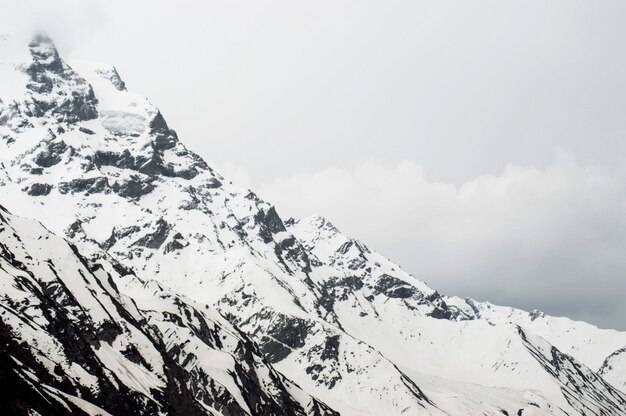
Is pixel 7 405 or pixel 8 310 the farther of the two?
pixel 8 310

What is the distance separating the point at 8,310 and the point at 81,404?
38072 mm

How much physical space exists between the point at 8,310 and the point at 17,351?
1522 cm

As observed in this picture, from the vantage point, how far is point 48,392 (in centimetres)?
15250

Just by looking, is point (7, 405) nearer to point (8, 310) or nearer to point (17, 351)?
point (17, 351)

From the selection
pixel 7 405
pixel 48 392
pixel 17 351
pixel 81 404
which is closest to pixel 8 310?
pixel 17 351

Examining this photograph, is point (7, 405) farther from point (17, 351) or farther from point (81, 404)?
point (17, 351)

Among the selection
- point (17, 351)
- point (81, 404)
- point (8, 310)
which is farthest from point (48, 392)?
point (8, 310)

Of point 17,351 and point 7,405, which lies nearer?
point 7,405

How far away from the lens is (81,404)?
569 ft

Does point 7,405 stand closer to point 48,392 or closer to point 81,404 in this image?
point 48,392

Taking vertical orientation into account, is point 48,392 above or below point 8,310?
below

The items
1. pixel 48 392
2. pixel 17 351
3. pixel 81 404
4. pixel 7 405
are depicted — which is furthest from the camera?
pixel 17 351

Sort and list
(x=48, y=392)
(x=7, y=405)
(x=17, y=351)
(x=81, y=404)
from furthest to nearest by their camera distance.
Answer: (x=17, y=351), (x=81, y=404), (x=48, y=392), (x=7, y=405)

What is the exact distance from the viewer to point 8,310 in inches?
7761
